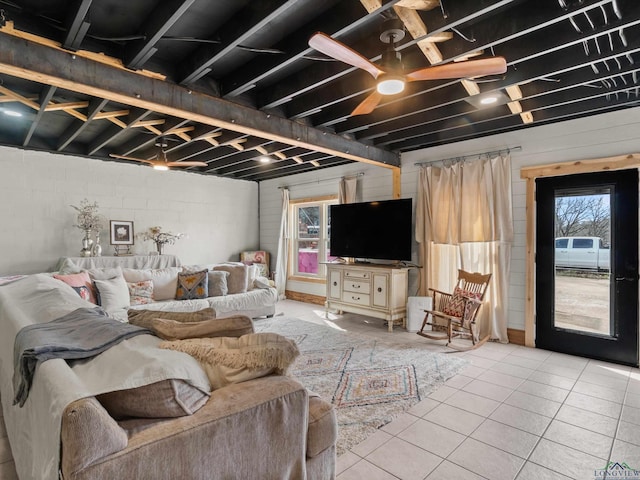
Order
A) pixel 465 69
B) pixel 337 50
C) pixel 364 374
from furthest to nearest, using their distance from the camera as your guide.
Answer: pixel 364 374
pixel 465 69
pixel 337 50

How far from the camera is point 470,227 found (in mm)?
4527

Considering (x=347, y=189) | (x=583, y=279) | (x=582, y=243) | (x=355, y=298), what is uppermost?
(x=347, y=189)

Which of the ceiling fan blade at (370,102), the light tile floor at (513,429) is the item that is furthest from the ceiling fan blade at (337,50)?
the light tile floor at (513,429)

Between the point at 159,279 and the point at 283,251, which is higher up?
the point at 283,251

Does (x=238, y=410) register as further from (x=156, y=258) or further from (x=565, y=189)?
(x=156, y=258)

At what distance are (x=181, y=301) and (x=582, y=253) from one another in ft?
16.0

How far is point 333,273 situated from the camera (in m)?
5.61

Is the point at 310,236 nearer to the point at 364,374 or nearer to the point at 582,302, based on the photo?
the point at 364,374

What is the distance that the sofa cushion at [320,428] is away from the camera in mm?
1515

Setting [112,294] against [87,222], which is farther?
[87,222]

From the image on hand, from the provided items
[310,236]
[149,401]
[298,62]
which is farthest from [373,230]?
[149,401]

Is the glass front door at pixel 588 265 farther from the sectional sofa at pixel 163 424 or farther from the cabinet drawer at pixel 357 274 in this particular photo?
the sectional sofa at pixel 163 424

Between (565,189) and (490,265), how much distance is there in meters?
1.17

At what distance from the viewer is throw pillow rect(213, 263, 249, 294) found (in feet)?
17.6
